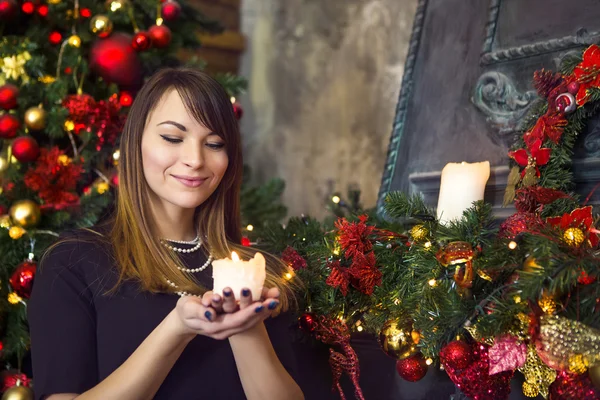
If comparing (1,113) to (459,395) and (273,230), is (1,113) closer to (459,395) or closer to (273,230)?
(273,230)

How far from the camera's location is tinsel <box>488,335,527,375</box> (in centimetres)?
97

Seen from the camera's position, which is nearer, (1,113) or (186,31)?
(1,113)

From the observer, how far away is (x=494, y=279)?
1049 millimetres

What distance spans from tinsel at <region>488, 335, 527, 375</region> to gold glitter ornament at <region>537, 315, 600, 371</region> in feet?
0.21

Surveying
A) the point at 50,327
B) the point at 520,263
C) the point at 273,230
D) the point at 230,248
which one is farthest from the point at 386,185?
the point at 50,327

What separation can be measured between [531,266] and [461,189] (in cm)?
30

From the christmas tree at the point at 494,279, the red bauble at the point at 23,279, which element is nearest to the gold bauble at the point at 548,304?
the christmas tree at the point at 494,279

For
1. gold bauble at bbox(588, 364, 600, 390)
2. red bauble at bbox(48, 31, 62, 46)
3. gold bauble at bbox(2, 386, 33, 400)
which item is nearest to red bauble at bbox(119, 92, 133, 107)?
red bauble at bbox(48, 31, 62, 46)

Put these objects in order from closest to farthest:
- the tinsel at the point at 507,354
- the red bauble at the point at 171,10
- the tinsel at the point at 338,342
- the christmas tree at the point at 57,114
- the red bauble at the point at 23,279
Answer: the tinsel at the point at 507,354 → the tinsel at the point at 338,342 → the red bauble at the point at 23,279 → the christmas tree at the point at 57,114 → the red bauble at the point at 171,10

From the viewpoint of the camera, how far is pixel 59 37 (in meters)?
1.83

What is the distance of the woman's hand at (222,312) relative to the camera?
37.1 inches

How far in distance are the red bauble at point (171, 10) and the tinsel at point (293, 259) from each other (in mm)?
847

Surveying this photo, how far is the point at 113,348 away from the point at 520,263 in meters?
0.72

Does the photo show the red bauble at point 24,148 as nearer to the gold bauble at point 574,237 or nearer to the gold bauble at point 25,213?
the gold bauble at point 25,213
